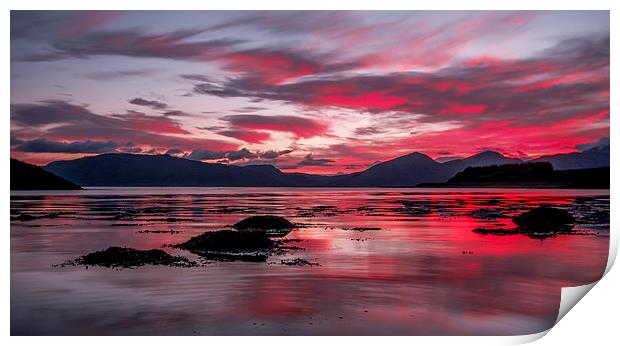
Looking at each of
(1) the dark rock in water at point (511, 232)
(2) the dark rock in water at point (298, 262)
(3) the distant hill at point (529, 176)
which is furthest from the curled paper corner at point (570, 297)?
(1) the dark rock in water at point (511, 232)

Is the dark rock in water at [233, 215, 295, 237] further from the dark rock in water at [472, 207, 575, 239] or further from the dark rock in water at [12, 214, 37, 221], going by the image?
the dark rock in water at [12, 214, 37, 221]

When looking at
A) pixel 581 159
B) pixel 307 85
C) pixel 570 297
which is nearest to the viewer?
pixel 570 297

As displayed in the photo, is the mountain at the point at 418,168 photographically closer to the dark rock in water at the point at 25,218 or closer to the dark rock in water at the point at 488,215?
the dark rock in water at the point at 488,215

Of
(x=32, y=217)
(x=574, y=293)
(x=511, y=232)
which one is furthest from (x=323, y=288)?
(x=32, y=217)

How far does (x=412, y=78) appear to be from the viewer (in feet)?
76.2

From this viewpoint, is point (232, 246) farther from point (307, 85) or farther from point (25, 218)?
point (25, 218)

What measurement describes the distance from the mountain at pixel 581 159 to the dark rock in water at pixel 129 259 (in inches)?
541

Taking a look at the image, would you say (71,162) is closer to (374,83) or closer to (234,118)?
(234,118)

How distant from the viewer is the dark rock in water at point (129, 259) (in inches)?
707

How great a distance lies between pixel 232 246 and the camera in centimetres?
2044

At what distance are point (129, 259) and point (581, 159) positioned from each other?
54.6 feet

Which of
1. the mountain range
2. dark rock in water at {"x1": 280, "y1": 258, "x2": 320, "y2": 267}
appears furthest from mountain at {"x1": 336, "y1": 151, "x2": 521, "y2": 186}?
dark rock in water at {"x1": 280, "y1": 258, "x2": 320, "y2": 267}
